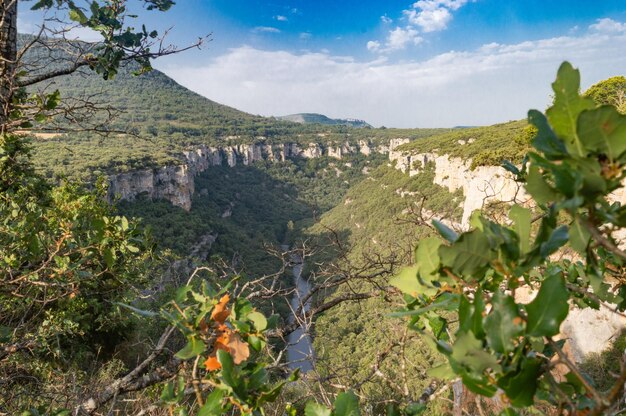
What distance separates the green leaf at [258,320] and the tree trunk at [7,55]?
1.97 meters

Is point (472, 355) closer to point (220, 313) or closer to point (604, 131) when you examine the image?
point (604, 131)

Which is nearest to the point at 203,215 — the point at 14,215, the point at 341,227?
the point at 341,227

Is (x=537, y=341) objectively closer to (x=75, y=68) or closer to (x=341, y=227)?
(x=75, y=68)

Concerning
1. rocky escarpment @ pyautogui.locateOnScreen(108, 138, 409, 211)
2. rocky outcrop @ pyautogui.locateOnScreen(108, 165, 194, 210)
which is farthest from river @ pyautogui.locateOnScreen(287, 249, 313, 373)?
rocky outcrop @ pyautogui.locateOnScreen(108, 165, 194, 210)

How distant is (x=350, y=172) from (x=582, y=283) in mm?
89547

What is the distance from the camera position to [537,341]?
64 cm

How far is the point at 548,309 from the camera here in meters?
0.54

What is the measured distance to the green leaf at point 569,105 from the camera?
485mm

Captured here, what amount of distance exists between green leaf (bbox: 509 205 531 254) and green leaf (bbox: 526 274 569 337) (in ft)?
0.20

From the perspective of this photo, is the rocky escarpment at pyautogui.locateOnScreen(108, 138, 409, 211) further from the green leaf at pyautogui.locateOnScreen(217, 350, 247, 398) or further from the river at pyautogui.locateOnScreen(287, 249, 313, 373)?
the green leaf at pyautogui.locateOnScreen(217, 350, 247, 398)

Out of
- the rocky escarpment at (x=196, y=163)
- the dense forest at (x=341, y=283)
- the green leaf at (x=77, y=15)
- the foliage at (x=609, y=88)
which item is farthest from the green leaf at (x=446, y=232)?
the foliage at (x=609, y=88)

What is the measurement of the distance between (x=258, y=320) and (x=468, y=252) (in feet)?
2.00

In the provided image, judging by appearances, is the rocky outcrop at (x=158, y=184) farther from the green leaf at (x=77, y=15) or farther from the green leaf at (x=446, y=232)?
the green leaf at (x=446, y=232)

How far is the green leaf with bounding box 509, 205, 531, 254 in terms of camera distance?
1.87ft
